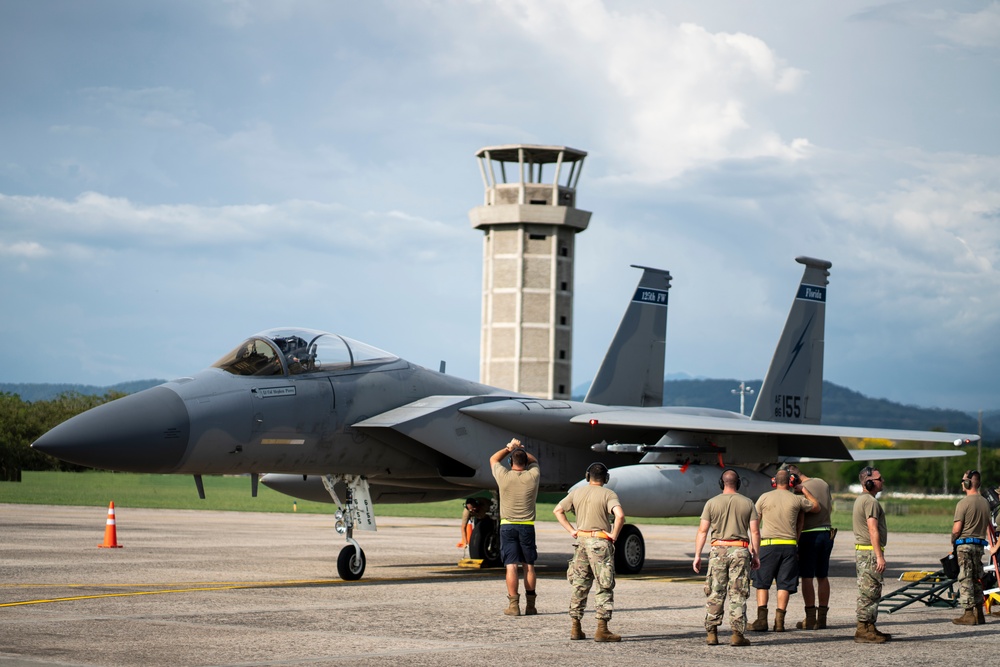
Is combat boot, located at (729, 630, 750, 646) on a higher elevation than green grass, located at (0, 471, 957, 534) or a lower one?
higher

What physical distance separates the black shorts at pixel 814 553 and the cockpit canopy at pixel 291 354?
6039mm

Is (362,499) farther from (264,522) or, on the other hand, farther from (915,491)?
(915,491)

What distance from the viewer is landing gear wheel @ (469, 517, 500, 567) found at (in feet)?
54.5

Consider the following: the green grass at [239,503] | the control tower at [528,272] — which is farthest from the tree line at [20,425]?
the control tower at [528,272]

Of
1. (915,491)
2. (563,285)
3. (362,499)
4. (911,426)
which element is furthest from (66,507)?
(911,426)

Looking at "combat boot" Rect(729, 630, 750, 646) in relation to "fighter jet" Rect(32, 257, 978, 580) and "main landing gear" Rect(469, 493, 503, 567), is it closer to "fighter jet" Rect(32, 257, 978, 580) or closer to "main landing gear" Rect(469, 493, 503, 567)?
"fighter jet" Rect(32, 257, 978, 580)

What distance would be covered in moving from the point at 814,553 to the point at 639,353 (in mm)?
9396

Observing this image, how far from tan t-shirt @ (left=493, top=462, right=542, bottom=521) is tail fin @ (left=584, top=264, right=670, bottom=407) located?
8.48 metres

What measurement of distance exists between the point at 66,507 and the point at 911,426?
72888mm

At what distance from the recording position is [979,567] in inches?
421

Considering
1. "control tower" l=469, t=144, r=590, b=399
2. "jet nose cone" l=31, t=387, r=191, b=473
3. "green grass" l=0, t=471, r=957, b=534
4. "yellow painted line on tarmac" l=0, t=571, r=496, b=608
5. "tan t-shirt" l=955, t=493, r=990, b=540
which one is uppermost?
"control tower" l=469, t=144, r=590, b=399

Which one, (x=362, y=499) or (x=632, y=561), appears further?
(x=632, y=561)

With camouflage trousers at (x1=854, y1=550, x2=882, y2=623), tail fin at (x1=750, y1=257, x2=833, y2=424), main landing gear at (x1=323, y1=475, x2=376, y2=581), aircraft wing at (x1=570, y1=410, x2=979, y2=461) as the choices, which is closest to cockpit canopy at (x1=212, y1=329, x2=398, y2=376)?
main landing gear at (x1=323, y1=475, x2=376, y2=581)

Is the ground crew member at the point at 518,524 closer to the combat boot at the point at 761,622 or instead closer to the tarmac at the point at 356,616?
the tarmac at the point at 356,616
